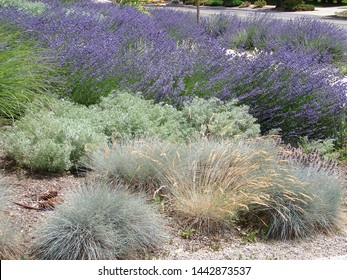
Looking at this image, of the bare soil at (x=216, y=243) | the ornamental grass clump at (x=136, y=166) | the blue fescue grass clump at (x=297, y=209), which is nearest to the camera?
the bare soil at (x=216, y=243)

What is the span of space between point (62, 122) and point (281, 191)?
Answer: 230 cm

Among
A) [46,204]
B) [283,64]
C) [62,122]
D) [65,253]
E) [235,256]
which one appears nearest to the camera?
[65,253]

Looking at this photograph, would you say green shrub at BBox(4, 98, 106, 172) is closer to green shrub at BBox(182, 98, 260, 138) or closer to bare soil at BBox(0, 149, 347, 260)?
bare soil at BBox(0, 149, 347, 260)

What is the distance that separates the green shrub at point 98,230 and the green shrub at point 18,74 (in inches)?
87.6

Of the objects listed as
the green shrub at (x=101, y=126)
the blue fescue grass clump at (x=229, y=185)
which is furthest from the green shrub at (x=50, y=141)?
the blue fescue grass clump at (x=229, y=185)

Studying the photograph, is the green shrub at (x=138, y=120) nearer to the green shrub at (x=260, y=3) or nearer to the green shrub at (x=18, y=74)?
the green shrub at (x=18, y=74)

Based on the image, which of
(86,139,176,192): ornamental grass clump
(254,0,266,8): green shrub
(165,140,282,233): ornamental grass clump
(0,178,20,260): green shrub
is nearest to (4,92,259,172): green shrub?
(86,139,176,192): ornamental grass clump

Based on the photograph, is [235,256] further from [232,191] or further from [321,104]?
[321,104]

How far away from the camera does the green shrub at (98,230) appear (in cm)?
409

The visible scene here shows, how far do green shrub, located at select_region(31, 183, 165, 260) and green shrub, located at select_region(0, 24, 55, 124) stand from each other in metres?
2.23

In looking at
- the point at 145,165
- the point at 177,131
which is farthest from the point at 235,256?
the point at 177,131

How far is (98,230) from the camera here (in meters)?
4.13

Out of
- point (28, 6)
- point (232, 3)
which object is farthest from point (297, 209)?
point (232, 3)

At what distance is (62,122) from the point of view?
5910 millimetres
